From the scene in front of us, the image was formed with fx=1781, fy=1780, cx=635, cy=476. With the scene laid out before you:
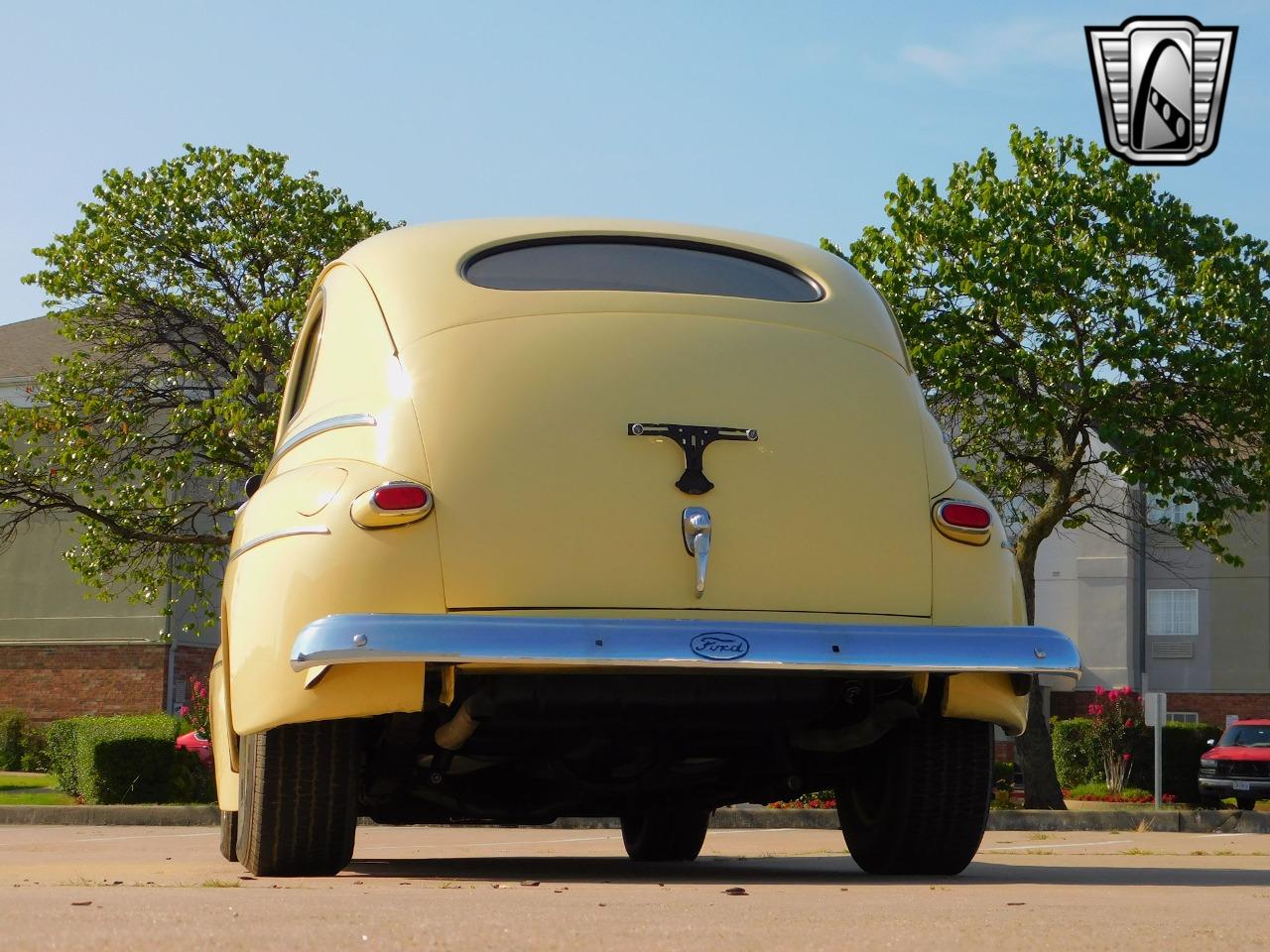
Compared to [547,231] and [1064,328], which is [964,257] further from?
[547,231]

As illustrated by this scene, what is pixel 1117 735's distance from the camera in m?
27.1

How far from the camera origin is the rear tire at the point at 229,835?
285 inches

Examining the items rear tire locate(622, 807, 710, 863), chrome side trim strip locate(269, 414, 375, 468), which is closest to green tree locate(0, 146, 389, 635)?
rear tire locate(622, 807, 710, 863)

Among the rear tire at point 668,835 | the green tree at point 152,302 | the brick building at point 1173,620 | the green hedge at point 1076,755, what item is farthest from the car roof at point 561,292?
the brick building at point 1173,620

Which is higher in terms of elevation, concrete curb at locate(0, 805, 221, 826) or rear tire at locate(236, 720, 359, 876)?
rear tire at locate(236, 720, 359, 876)

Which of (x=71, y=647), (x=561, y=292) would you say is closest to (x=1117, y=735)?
(x=71, y=647)

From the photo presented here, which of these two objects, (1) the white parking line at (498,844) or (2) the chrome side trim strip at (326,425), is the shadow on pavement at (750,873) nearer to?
(2) the chrome side trim strip at (326,425)

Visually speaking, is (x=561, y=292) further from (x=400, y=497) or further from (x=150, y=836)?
(x=150, y=836)

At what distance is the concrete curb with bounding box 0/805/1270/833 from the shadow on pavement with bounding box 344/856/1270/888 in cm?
720

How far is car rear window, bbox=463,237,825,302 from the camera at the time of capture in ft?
20.7

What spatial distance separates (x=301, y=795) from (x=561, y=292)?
192 centimetres

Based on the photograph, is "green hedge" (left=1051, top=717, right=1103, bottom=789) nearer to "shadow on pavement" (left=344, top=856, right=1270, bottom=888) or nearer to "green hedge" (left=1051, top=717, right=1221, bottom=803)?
"green hedge" (left=1051, top=717, right=1221, bottom=803)

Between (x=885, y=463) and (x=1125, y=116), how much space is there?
10005mm

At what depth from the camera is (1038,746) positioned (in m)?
22.7
